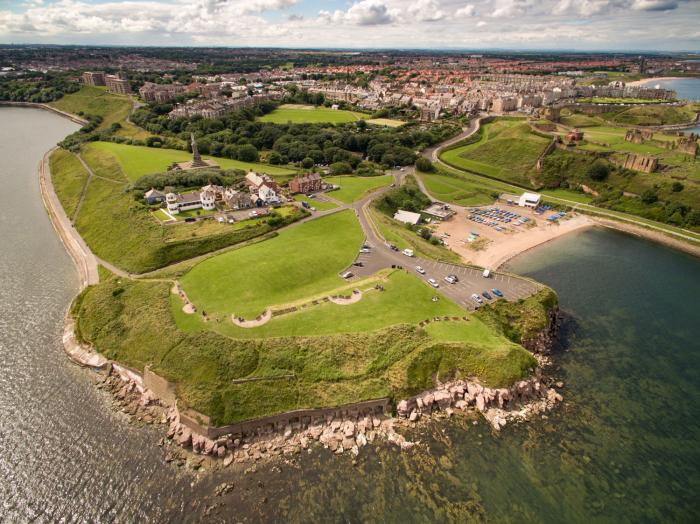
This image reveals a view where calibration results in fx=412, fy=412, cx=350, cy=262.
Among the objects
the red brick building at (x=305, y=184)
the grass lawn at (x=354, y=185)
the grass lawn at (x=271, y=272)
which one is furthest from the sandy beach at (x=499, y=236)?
the red brick building at (x=305, y=184)

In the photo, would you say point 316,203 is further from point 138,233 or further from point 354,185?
point 138,233

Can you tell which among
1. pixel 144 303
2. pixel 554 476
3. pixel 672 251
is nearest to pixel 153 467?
pixel 144 303

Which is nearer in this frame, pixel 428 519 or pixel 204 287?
pixel 428 519

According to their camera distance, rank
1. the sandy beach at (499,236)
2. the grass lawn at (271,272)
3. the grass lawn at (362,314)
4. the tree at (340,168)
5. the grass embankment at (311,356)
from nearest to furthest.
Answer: the grass embankment at (311,356)
the grass lawn at (362,314)
the grass lawn at (271,272)
the sandy beach at (499,236)
the tree at (340,168)

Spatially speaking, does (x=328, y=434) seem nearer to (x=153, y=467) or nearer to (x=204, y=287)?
(x=153, y=467)

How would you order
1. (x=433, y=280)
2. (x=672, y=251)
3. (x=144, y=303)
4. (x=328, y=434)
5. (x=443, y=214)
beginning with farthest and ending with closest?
(x=443, y=214)
(x=672, y=251)
(x=433, y=280)
(x=144, y=303)
(x=328, y=434)

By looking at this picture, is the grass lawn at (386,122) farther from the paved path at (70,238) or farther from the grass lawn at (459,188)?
the paved path at (70,238)

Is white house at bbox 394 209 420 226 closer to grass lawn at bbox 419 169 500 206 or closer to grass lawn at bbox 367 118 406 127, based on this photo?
grass lawn at bbox 419 169 500 206

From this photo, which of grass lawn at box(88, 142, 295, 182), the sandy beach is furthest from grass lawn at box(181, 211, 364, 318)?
grass lawn at box(88, 142, 295, 182)
